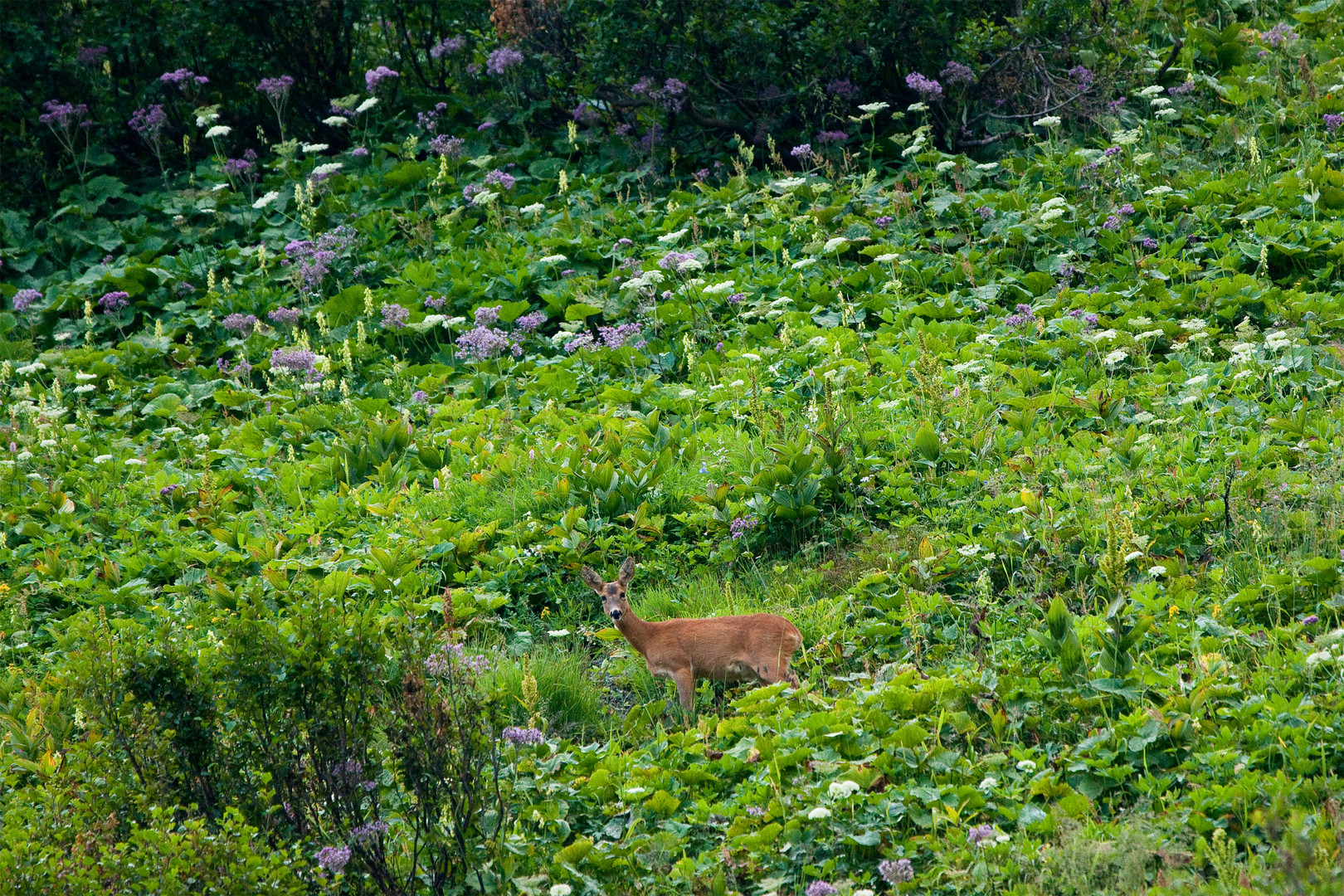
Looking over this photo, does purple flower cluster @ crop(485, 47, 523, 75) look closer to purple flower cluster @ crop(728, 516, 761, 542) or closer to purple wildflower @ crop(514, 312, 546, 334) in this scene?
purple wildflower @ crop(514, 312, 546, 334)

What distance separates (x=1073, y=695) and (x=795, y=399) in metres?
3.53

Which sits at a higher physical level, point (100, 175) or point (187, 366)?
point (100, 175)

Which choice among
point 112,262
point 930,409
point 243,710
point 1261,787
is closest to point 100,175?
point 112,262

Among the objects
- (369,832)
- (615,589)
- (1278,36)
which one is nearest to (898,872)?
(369,832)

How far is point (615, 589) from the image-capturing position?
18.8ft

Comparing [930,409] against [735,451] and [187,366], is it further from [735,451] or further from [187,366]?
[187,366]

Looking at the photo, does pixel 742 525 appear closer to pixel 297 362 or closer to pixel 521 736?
pixel 521 736

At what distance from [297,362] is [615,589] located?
13.1ft

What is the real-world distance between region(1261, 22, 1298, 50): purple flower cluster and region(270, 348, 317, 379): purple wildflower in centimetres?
882

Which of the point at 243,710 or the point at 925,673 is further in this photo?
the point at 925,673

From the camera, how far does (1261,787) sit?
12.7 ft

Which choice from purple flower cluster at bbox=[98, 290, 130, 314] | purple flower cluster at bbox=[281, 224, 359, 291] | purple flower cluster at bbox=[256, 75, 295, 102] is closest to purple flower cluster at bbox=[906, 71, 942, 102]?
purple flower cluster at bbox=[281, 224, 359, 291]

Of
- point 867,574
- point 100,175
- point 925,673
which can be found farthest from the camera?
point 100,175

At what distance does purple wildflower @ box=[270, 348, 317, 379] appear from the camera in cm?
873
